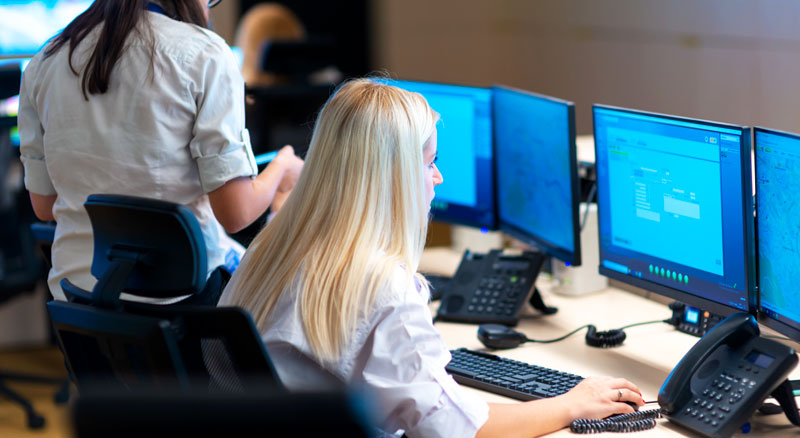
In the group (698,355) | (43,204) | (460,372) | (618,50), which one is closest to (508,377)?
(460,372)

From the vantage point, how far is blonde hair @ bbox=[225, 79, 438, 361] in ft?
4.28

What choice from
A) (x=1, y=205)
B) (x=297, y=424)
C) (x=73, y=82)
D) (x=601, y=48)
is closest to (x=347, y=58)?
(x=601, y=48)

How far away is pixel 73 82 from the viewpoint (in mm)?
1751

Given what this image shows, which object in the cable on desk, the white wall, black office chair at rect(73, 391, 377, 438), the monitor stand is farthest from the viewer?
the white wall

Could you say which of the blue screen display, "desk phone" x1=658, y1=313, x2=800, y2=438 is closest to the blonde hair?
"desk phone" x1=658, y1=313, x2=800, y2=438

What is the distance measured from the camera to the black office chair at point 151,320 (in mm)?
1188

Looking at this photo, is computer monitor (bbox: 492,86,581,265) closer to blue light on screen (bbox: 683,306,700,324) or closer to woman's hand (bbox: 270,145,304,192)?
blue light on screen (bbox: 683,306,700,324)

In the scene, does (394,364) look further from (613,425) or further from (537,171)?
(537,171)

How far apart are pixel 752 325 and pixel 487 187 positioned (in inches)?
38.7

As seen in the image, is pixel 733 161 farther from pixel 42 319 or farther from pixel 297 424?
pixel 42 319

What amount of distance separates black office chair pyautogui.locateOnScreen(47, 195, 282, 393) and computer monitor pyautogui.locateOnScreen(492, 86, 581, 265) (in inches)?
35.5

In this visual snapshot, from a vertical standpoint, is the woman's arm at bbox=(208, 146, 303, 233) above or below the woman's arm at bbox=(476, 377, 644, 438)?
above

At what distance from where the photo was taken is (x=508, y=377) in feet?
5.47

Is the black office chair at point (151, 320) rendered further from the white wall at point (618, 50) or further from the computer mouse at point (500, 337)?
the white wall at point (618, 50)
